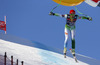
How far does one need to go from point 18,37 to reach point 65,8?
1375 mm

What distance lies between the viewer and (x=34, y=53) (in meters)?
6.30

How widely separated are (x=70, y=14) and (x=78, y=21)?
42 cm

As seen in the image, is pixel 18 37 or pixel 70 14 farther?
pixel 18 37

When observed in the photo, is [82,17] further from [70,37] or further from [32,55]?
[32,55]

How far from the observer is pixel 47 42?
6.55 m

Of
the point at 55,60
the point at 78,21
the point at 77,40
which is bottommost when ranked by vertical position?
the point at 55,60

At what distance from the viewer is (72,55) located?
6.06 m

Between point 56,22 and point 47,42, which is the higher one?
point 56,22

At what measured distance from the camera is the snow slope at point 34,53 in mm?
6008

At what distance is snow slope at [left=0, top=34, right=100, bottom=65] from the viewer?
6008 mm

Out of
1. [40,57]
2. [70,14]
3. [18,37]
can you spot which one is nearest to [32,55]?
[40,57]

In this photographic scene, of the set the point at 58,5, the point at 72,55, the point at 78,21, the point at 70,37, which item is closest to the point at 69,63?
the point at 72,55

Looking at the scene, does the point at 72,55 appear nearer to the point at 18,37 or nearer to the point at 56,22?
the point at 56,22

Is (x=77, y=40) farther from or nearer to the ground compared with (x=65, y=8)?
nearer to the ground
